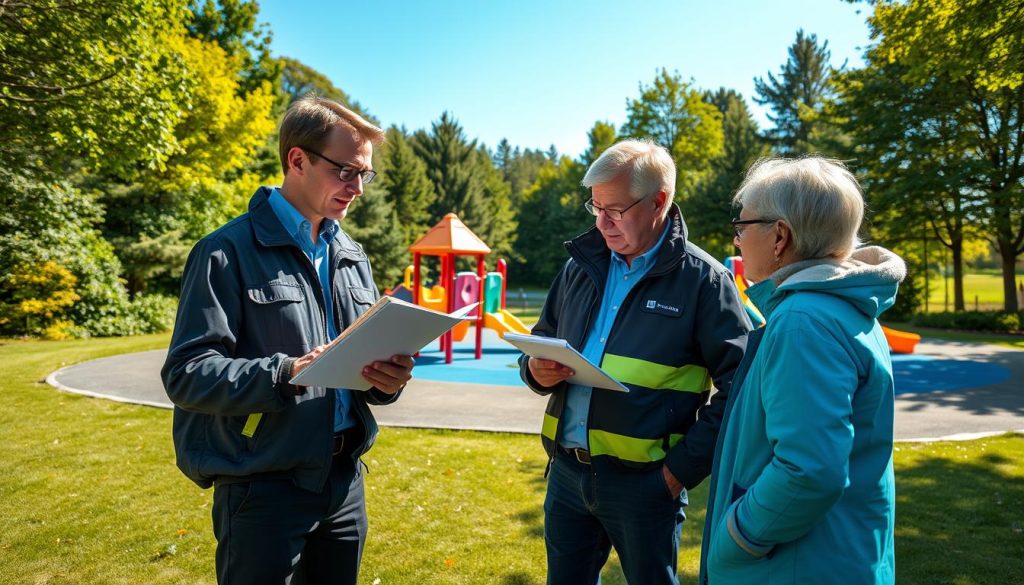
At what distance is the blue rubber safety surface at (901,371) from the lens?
11.0 metres

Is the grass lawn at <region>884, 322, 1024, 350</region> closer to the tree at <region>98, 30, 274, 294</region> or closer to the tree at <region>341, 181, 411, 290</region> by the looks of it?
the tree at <region>98, 30, 274, 294</region>

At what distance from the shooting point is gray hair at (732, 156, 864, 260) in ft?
5.77

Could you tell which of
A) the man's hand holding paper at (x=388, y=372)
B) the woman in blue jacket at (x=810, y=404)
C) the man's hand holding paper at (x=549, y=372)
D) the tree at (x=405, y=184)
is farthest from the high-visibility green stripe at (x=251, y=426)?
the tree at (x=405, y=184)

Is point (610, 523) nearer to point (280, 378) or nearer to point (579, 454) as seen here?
point (579, 454)

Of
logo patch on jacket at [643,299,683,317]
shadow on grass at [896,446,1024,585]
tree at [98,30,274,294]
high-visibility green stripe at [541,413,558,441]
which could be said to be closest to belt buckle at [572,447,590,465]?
high-visibility green stripe at [541,413,558,441]

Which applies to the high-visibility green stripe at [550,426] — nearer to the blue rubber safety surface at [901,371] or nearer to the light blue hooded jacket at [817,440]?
the light blue hooded jacket at [817,440]

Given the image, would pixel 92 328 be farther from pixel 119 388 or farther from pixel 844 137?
pixel 844 137

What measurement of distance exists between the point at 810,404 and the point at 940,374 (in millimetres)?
12822

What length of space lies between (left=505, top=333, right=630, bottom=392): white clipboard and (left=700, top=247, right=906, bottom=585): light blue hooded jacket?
53cm

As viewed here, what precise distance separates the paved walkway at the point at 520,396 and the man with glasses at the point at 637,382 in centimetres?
465

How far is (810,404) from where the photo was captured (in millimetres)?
1566

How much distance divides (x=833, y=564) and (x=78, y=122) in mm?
10671

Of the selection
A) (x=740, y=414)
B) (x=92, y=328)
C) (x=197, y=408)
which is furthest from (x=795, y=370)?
(x=92, y=328)

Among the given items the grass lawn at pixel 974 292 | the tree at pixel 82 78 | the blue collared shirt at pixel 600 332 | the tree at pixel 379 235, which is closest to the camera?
the blue collared shirt at pixel 600 332
